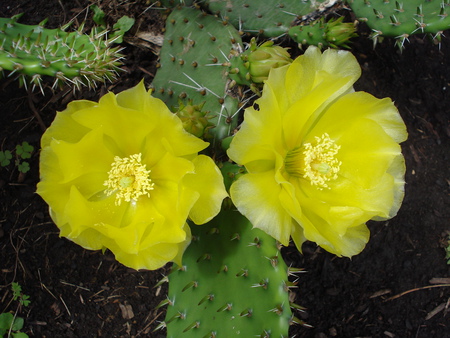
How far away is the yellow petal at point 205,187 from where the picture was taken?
3.01 feet

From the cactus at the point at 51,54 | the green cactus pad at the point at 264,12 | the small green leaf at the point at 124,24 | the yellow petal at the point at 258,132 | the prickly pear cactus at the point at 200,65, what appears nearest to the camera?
the yellow petal at the point at 258,132

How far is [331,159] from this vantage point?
104 cm

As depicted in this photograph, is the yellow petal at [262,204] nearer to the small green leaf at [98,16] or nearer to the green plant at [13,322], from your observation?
the small green leaf at [98,16]

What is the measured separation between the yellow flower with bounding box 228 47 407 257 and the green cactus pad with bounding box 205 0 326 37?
48 centimetres

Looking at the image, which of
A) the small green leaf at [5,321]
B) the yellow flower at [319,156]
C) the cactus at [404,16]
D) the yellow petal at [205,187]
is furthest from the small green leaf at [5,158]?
the cactus at [404,16]

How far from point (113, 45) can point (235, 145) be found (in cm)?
104

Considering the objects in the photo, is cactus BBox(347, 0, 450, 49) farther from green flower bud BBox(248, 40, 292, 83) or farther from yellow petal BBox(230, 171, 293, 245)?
yellow petal BBox(230, 171, 293, 245)

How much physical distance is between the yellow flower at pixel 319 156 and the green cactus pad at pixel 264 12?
0.48 m

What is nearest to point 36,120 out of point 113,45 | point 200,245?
point 113,45

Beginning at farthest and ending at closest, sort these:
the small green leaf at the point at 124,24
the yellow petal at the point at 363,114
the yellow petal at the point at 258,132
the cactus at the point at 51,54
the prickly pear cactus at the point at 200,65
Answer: the small green leaf at the point at 124,24 < the prickly pear cactus at the point at 200,65 < the cactus at the point at 51,54 < the yellow petal at the point at 363,114 < the yellow petal at the point at 258,132

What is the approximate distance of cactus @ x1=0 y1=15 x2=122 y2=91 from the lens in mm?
1090

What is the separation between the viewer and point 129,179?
101 cm

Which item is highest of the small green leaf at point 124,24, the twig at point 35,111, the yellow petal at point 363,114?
the yellow petal at point 363,114

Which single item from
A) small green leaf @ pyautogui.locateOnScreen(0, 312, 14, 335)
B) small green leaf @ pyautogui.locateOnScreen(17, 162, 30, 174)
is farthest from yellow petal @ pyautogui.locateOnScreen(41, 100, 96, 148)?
small green leaf @ pyautogui.locateOnScreen(0, 312, 14, 335)
